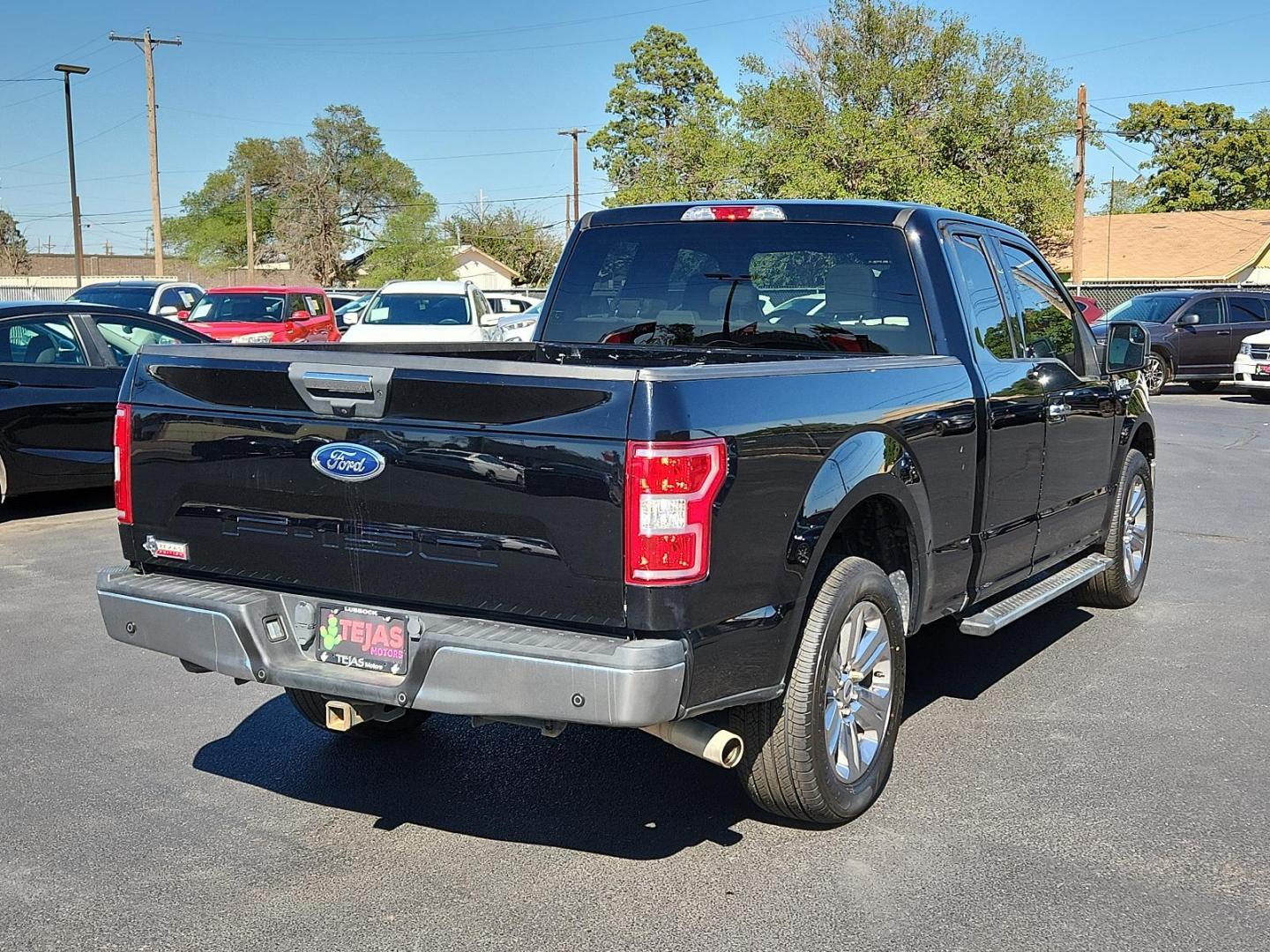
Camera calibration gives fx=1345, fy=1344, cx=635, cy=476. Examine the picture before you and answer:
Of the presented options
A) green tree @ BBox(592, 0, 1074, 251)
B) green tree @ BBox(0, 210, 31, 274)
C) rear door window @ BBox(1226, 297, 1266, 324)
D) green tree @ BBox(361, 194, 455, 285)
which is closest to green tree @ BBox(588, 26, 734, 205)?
green tree @ BBox(592, 0, 1074, 251)

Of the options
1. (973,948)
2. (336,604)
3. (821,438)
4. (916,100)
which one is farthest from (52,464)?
(916,100)

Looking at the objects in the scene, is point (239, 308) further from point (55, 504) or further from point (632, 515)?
point (632, 515)

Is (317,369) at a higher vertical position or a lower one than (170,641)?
higher

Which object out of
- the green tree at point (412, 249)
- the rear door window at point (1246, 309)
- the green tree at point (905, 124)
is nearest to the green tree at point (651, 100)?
the green tree at point (905, 124)

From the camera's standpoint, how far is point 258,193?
9162cm

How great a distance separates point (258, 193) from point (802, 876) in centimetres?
9369

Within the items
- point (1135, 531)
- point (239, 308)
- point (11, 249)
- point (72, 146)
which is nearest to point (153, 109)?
point (72, 146)

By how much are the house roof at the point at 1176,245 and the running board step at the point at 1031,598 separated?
49.5 metres

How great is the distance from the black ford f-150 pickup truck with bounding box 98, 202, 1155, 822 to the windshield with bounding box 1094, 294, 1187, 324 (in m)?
20.1

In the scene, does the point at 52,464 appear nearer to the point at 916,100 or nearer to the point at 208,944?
the point at 208,944

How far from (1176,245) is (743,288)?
54.5m

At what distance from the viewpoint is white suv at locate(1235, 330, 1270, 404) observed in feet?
70.6

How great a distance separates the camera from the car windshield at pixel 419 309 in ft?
68.6

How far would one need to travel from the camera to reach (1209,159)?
70.5m
